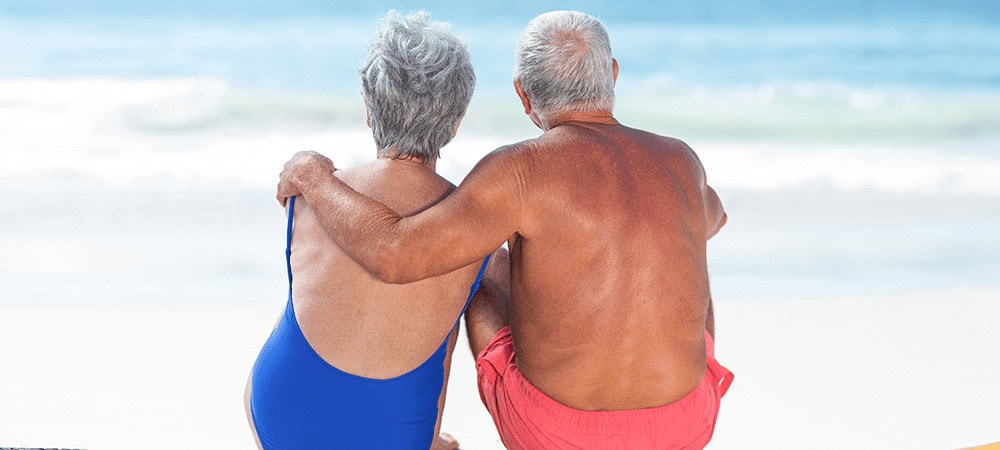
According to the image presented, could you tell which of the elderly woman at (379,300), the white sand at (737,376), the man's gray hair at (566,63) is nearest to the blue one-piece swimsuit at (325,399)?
the elderly woman at (379,300)

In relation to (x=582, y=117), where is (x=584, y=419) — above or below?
below

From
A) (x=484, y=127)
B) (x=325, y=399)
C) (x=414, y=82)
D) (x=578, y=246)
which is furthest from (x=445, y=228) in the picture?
(x=484, y=127)

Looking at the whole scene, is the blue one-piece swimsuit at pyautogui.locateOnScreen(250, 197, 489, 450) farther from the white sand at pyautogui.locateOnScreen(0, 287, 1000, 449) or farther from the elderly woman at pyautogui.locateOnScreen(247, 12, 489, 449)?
the white sand at pyautogui.locateOnScreen(0, 287, 1000, 449)

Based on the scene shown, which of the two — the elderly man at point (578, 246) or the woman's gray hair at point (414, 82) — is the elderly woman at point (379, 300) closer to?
the woman's gray hair at point (414, 82)

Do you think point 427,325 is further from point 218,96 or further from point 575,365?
point 218,96

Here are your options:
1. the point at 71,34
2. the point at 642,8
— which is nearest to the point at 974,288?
the point at 642,8

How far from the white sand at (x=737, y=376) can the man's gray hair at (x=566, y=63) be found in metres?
1.10

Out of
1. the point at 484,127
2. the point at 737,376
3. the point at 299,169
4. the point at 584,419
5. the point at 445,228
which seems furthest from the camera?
the point at 484,127

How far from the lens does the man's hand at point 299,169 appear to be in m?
1.91

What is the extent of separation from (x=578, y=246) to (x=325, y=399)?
590 millimetres

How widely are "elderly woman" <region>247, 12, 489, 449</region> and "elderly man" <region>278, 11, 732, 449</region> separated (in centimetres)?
11

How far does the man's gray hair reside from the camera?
1.84 meters

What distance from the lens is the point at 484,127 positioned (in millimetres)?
8914

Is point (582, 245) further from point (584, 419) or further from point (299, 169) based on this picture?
point (299, 169)
